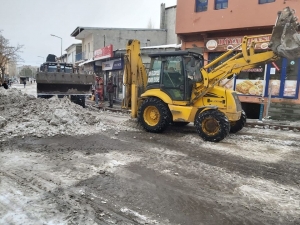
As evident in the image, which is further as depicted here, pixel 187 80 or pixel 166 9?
pixel 166 9

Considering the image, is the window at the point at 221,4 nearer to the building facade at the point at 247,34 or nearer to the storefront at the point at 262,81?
the building facade at the point at 247,34

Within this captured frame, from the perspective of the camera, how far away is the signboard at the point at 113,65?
18.3 meters

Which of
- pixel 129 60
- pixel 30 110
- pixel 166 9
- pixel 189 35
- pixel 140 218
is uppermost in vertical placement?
pixel 166 9

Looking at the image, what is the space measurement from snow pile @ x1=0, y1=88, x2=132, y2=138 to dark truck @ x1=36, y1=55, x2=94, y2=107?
2.79 meters

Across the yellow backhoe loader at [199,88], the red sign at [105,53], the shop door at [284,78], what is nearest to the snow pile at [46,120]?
the yellow backhoe loader at [199,88]

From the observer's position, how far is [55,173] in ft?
15.6

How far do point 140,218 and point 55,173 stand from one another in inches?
84.8

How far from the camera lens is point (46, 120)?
8289 millimetres

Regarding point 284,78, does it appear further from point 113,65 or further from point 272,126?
point 113,65

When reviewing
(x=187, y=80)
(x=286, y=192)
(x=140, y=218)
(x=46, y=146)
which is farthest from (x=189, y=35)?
(x=140, y=218)

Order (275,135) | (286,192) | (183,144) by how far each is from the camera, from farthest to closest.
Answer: (275,135)
(183,144)
(286,192)

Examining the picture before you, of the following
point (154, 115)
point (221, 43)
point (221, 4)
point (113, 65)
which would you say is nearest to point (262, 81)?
point (221, 43)

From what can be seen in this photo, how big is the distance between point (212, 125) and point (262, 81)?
735cm

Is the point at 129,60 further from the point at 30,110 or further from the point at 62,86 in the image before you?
the point at 62,86
